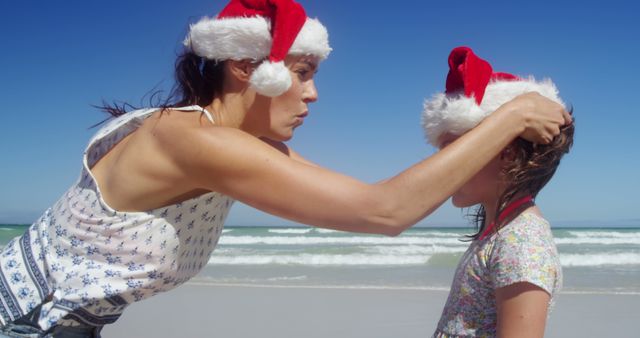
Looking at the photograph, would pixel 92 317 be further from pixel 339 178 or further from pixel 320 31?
pixel 320 31

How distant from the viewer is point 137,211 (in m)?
1.74

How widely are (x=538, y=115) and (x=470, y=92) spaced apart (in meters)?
0.31

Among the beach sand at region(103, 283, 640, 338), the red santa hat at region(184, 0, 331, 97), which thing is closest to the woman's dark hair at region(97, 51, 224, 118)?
the red santa hat at region(184, 0, 331, 97)

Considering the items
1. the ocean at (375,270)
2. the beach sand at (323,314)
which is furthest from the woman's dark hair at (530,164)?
the ocean at (375,270)

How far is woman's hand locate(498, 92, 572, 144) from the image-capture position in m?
1.70

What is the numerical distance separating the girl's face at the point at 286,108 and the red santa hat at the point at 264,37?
0.19 feet

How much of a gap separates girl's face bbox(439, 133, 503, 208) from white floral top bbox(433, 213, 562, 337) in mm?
154

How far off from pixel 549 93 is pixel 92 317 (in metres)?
1.69

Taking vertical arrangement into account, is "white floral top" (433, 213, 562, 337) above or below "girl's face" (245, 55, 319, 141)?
below

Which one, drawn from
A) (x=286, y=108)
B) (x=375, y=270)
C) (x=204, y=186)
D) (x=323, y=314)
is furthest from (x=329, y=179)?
(x=375, y=270)

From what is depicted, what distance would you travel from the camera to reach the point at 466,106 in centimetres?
197

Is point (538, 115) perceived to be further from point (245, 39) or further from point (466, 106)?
point (245, 39)

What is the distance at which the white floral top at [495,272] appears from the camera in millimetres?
1771

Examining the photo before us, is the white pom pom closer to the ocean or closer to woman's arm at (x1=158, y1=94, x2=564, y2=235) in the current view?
woman's arm at (x1=158, y1=94, x2=564, y2=235)
